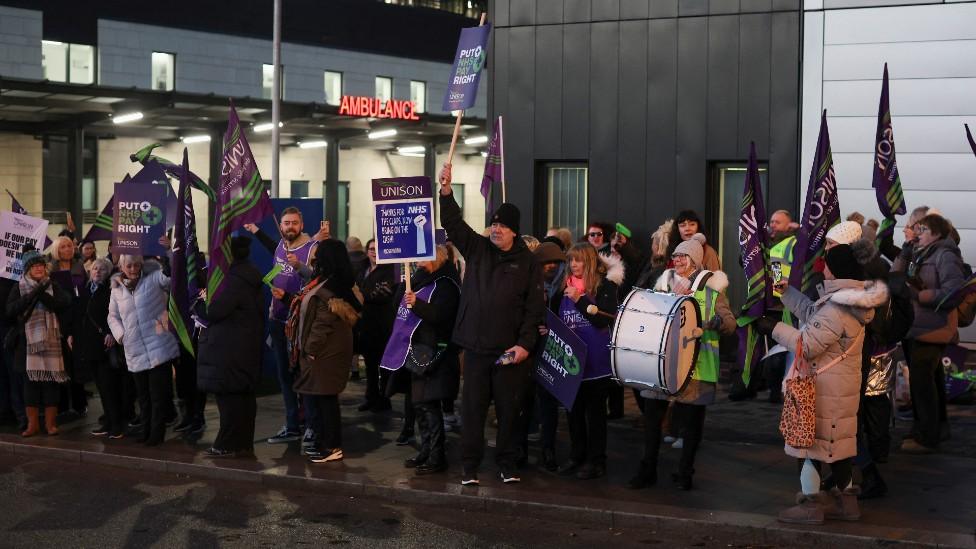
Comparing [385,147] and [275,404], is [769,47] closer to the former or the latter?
[275,404]

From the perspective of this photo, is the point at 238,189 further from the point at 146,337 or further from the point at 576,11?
the point at 576,11

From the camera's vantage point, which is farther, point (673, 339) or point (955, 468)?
point (955, 468)

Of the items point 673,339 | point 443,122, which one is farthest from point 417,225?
point 443,122

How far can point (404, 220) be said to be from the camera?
10414mm

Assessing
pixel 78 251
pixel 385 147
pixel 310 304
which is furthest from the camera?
pixel 385 147

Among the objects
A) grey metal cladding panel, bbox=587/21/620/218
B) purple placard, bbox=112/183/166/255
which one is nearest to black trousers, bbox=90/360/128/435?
purple placard, bbox=112/183/166/255

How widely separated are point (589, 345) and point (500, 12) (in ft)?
31.7

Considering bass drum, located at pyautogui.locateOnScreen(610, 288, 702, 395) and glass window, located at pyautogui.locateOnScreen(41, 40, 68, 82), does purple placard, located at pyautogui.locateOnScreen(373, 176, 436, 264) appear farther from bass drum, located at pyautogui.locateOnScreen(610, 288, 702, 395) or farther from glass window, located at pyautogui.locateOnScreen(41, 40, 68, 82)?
glass window, located at pyautogui.locateOnScreen(41, 40, 68, 82)

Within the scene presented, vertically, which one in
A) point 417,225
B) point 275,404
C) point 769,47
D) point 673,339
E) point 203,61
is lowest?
point 275,404

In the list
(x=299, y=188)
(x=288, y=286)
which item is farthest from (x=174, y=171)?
(x=299, y=188)

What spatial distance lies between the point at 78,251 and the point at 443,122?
20060 millimetres

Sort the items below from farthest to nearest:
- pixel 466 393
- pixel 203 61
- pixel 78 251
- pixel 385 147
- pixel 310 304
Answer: pixel 203 61, pixel 385 147, pixel 78 251, pixel 310 304, pixel 466 393

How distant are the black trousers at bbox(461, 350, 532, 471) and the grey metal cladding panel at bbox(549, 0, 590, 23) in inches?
365

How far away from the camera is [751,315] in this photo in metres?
9.46
